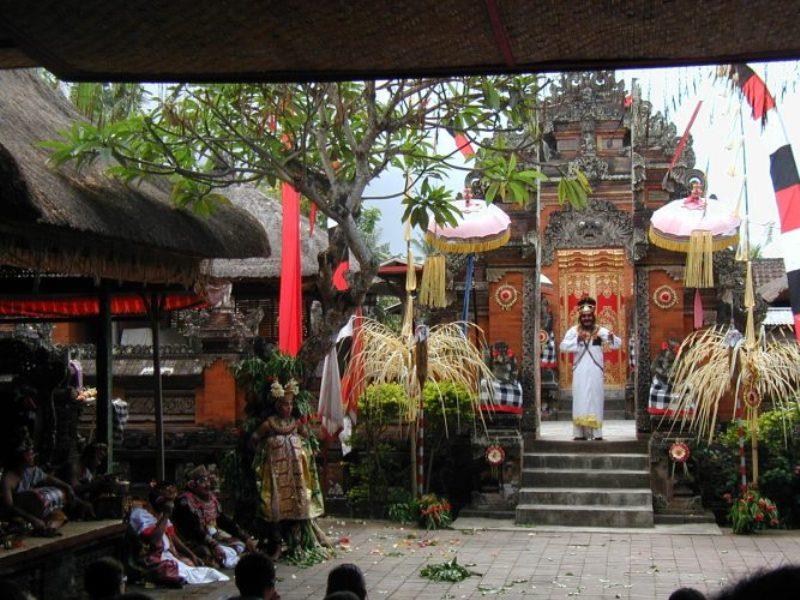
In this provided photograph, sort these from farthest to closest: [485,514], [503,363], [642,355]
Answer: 1. [503,363]
2. [642,355]
3. [485,514]

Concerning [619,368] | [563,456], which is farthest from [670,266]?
[619,368]

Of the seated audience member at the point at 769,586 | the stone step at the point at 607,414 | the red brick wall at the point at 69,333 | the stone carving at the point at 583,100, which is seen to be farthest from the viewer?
the red brick wall at the point at 69,333

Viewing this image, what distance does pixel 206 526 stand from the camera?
966 cm

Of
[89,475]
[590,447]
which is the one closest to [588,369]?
[590,447]

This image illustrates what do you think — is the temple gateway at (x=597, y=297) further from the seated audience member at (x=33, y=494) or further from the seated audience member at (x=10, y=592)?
the seated audience member at (x=10, y=592)

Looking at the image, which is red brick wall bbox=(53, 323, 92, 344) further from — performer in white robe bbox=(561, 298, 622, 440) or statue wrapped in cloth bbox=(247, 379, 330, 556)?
statue wrapped in cloth bbox=(247, 379, 330, 556)

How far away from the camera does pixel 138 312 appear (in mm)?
12953

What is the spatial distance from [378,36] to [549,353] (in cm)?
1451

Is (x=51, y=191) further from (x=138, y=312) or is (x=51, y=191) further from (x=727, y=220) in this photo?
(x=727, y=220)

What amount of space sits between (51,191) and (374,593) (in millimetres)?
4101

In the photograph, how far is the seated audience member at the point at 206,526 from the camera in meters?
9.55

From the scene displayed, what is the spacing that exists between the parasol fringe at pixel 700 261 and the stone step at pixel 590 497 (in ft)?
9.38

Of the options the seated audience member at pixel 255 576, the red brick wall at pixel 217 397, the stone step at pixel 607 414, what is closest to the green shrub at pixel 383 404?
the red brick wall at pixel 217 397

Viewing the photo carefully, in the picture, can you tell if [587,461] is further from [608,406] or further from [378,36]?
[378,36]
